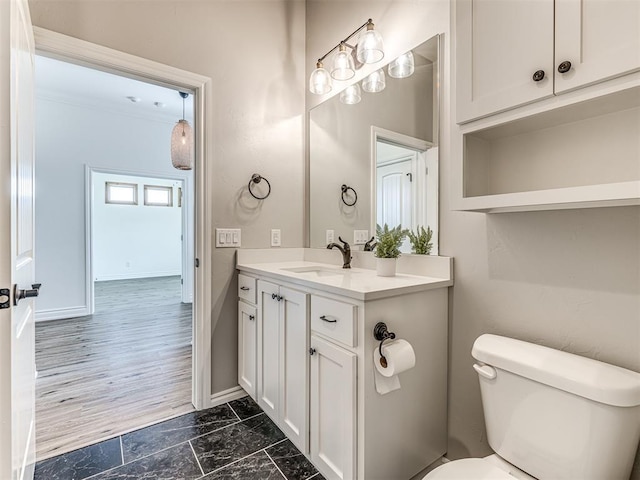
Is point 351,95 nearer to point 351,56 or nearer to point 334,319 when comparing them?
point 351,56

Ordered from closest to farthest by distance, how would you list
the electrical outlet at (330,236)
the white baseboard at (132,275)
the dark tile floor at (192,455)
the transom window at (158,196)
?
1. the dark tile floor at (192,455)
2. the electrical outlet at (330,236)
3. the white baseboard at (132,275)
4. the transom window at (158,196)

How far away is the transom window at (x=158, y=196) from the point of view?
7.65m

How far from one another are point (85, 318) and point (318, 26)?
4155 mm

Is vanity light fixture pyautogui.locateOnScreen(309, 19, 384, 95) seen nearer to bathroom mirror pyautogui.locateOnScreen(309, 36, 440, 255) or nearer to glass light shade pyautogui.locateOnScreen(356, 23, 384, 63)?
glass light shade pyautogui.locateOnScreen(356, 23, 384, 63)

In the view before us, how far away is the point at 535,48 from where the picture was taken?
0.97 metres

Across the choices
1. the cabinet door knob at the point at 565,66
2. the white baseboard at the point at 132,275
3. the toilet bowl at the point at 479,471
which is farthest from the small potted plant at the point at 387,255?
the white baseboard at the point at 132,275

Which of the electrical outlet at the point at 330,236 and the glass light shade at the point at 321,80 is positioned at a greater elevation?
the glass light shade at the point at 321,80

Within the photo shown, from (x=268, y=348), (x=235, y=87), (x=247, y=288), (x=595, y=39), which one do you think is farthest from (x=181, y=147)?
(x=595, y=39)

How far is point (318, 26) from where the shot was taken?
2.28 m

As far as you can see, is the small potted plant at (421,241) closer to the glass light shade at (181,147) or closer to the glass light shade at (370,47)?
the glass light shade at (370,47)

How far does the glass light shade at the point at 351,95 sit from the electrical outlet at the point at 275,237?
97 centimetres

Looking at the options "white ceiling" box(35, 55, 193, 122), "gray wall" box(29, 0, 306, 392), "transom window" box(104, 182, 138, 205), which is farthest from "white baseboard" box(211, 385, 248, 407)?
"transom window" box(104, 182, 138, 205)

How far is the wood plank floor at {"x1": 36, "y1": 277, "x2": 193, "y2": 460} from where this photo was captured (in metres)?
1.81

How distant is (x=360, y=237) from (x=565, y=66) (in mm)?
1260
